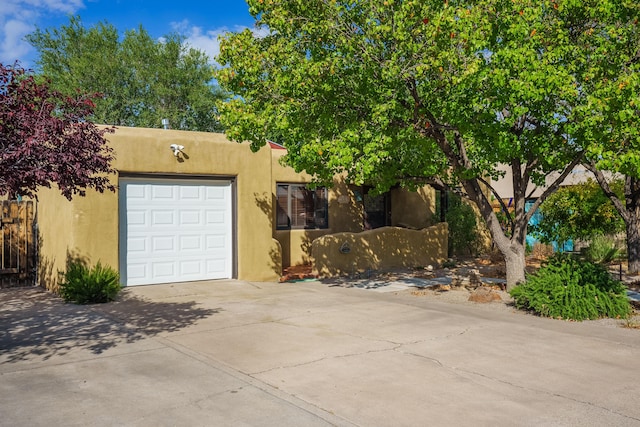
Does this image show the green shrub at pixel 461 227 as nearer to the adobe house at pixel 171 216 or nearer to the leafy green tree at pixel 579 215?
the leafy green tree at pixel 579 215

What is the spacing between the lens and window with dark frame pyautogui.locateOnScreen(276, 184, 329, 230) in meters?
16.5

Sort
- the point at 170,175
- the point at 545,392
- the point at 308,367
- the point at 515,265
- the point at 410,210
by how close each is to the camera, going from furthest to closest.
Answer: the point at 410,210 < the point at 170,175 < the point at 515,265 < the point at 308,367 < the point at 545,392

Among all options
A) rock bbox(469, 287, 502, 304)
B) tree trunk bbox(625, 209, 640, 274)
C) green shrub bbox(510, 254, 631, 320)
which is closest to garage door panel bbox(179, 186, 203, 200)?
rock bbox(469, 287, 502, 304)

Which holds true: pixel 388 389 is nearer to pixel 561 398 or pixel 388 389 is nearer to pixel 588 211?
pixel 561 398

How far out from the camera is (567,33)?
10211 millimetres

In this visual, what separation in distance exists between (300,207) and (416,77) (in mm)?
7901

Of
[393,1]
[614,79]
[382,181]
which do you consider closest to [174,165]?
[382,181]

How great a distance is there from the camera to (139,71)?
33656 mm

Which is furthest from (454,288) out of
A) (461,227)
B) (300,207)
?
(461,227)

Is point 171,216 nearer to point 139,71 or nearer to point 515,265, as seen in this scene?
point 515,265

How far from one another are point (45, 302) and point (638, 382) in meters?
9.88

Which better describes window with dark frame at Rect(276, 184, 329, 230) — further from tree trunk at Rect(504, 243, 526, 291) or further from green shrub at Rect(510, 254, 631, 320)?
green shrub at Rect(510, 254, 631, 320)

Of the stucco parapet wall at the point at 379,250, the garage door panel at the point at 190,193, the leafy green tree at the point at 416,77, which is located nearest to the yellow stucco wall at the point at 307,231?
the stucco parapet wall at the point at 379,250

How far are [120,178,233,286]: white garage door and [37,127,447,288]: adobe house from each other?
2 centimetres
